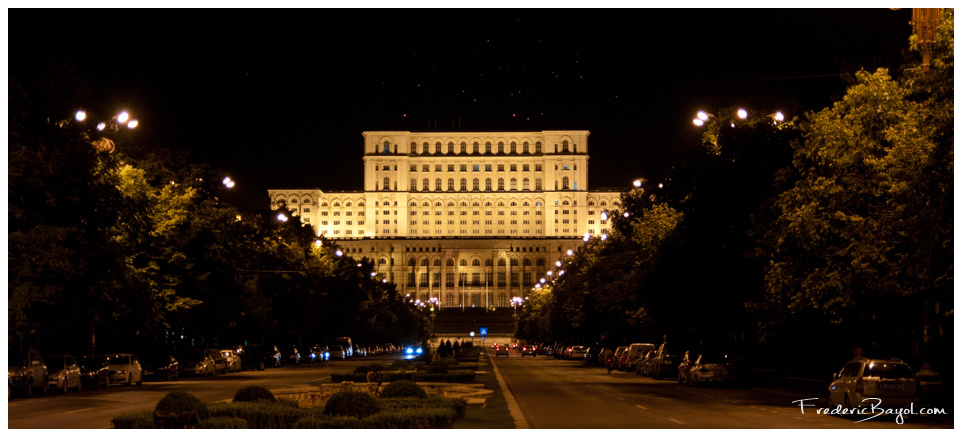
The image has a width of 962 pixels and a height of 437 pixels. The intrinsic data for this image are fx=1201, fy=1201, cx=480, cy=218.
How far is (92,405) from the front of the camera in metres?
28.8

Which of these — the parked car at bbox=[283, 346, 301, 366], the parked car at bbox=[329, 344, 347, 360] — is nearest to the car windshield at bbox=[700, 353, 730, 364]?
the parked car at bbox=[283, 346, 301, 366]

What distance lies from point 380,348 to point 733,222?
105693 mm

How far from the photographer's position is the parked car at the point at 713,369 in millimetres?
40406

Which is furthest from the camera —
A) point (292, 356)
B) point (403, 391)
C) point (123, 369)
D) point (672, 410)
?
point (292, 356)

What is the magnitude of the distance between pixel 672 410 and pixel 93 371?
73.7 ft

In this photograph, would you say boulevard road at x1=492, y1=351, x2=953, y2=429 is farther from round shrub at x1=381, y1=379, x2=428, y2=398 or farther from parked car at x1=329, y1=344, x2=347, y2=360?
parked car at x1=329, y1=344, x2=347, y2=360

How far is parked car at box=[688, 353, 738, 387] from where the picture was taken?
40.4m

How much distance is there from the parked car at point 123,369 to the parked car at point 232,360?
1438cm

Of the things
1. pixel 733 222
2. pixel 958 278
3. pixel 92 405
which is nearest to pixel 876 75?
pixel 958 278

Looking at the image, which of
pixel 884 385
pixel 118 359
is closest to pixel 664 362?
pixel 118 359

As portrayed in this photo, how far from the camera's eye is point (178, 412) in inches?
606

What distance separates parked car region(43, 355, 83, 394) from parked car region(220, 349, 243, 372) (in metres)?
20.1

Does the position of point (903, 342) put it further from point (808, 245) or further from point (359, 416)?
point (359, 416)

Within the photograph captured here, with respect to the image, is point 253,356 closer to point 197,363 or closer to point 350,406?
point 197,363
